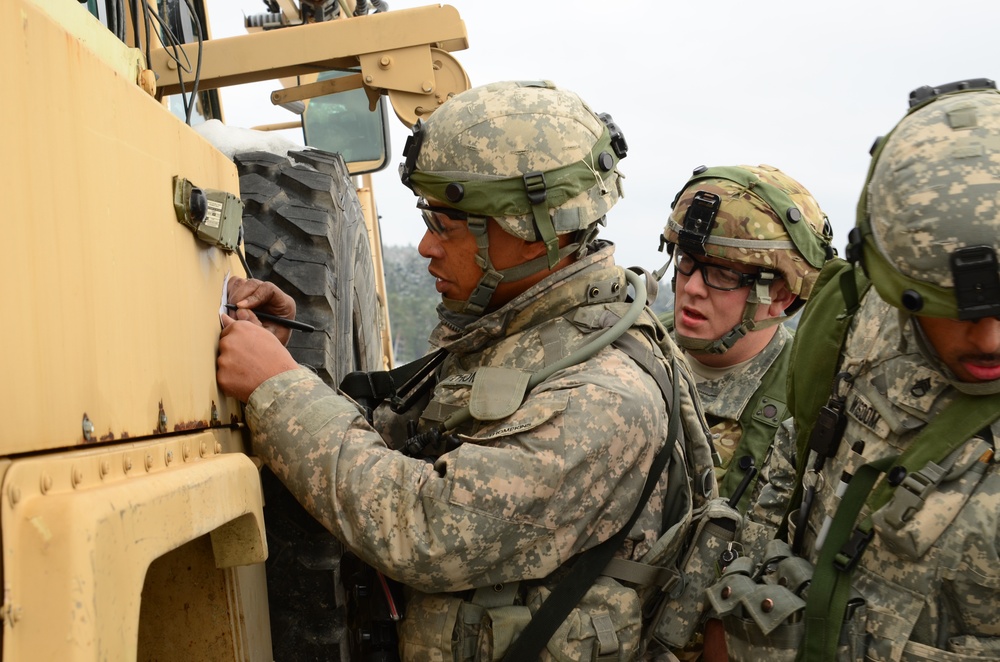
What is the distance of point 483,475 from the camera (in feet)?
7.39

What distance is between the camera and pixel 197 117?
4773mm

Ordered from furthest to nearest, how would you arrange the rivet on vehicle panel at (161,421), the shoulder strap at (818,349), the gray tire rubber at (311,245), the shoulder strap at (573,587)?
the gray tire rubber at (311,245), the shoulder strap at (818,349), the shoulder strap at (573,587), the rivet on vehicle panel at (161,421)

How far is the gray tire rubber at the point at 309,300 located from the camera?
9.21 ft

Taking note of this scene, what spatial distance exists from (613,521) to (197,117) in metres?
3.16

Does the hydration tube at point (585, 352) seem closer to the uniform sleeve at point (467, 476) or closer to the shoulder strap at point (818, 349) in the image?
the uniform sleeve at point (467, 476)

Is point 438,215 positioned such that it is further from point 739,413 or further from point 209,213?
point 739,413

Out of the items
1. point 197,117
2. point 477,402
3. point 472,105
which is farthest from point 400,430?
point 197,117

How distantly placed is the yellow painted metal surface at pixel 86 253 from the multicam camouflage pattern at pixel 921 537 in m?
1.44

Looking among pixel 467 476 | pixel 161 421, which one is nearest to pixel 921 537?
pixel 467 476

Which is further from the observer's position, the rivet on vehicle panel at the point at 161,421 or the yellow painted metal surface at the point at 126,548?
the rivet on vehicle panel at the point at 161,421

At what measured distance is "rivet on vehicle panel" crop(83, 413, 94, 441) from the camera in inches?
58.0

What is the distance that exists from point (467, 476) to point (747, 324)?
6.87 ft

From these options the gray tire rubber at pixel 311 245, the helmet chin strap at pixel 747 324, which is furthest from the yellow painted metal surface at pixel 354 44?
the helmet chin strap at pixel 747 324

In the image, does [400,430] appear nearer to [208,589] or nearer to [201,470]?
[208,589]
